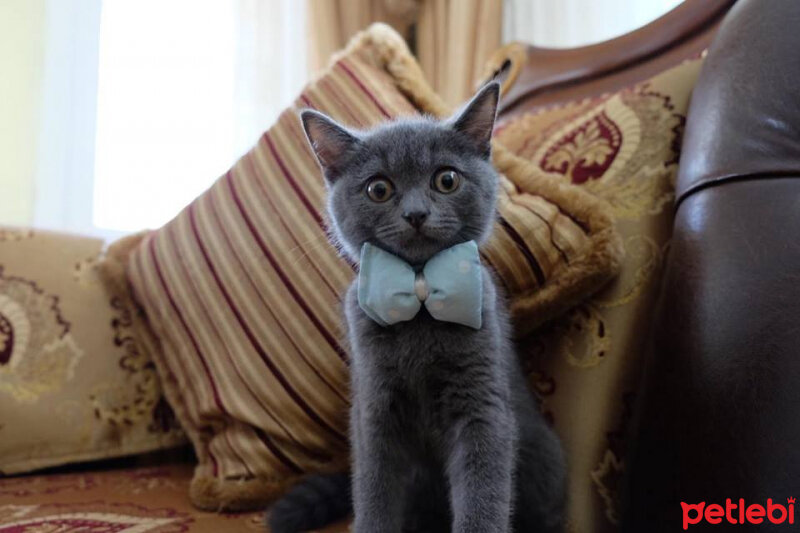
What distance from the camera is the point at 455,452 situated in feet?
2.15

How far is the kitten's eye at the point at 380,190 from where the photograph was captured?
0.67 meters

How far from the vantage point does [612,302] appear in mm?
853

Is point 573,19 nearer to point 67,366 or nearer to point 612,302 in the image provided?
point 612,302

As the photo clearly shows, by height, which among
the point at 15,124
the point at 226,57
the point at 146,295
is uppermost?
the point at 226,57

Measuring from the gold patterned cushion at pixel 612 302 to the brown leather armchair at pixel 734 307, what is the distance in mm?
120

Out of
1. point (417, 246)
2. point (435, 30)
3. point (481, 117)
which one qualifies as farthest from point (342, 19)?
point (417, 246)

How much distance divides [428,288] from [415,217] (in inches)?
3.2

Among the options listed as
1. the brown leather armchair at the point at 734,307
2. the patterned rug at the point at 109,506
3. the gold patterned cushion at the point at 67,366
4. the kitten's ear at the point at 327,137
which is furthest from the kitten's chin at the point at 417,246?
the gold patterned cushion at the point at 67,366

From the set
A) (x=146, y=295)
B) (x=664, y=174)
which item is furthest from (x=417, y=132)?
(x=146, y=295)

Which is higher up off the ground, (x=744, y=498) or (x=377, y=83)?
(x=377, y=83)

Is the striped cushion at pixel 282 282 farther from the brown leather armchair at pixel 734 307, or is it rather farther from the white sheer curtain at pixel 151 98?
the white sheer curtain at pixel 151 98

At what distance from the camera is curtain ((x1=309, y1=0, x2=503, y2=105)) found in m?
1.75

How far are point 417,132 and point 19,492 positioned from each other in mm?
856

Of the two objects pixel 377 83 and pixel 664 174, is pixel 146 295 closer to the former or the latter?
pixel 377 83
